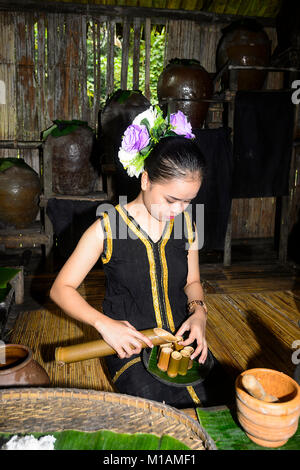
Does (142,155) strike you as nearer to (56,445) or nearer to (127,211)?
(127,211)

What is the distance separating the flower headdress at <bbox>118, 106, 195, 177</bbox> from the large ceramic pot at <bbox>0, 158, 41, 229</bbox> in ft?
10.8

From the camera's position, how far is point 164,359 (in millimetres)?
1548

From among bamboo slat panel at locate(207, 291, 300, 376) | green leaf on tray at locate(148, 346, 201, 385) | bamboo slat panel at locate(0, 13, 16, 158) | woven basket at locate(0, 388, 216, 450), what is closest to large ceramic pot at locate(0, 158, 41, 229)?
bamboo slat panel at locate(0, 13, 16, 158)

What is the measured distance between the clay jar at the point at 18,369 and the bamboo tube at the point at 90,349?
0.15 m

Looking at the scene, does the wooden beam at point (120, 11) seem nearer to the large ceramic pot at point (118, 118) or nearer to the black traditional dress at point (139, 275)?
the large ceramic pot at point (118, 118)

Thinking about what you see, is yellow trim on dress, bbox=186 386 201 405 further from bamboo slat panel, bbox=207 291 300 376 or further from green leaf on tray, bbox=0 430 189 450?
bamboo slat panel, bbox=207 291 300 376

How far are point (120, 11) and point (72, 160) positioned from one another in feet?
8.38

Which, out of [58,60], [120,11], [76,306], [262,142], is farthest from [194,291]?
[120,11]

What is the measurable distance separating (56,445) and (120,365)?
2.89ft

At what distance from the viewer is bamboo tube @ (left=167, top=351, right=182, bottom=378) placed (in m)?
1.51

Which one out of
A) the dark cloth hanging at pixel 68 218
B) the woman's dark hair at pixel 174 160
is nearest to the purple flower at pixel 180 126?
the woman's dark hair at pixel 174 160

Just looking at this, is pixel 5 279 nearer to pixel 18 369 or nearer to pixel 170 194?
pixel 18 369

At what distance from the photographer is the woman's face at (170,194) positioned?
5.76 ft

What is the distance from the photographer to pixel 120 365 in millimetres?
1876
